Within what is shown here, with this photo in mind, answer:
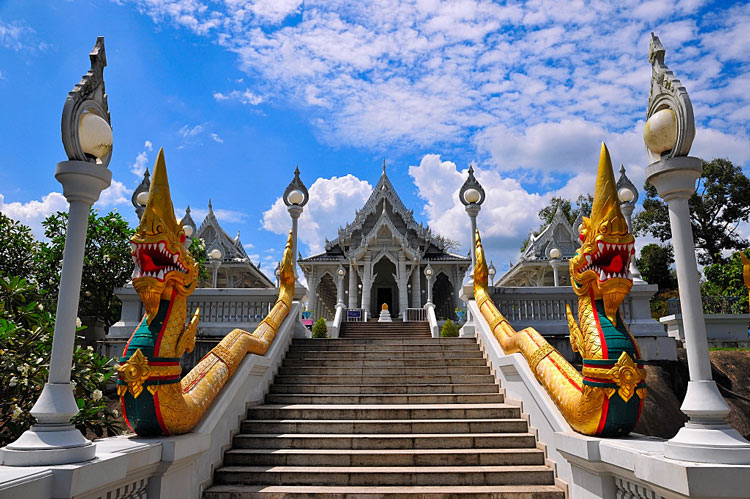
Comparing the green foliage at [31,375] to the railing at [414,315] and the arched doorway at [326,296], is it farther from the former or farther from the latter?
the arched doorway at [326,296]

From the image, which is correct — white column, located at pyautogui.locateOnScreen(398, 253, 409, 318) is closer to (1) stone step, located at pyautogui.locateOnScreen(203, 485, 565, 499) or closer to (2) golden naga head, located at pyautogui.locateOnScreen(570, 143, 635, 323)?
(1) stone step, located at pyautogui.locateOnScreen(203, 485, 565, 499)

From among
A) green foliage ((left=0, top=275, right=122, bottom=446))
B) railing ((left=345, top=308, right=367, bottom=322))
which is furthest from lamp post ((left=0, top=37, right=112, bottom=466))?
railing ((left=345, top=308, right=367, bottom=322))

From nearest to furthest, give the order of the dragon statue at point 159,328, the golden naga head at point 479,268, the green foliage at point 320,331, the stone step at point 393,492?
the dragon statue at point 159,328
the stone step at point 393,492
the golden naga head at point 479,268
the green foliage at point 320,331

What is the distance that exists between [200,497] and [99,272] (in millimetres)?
6635

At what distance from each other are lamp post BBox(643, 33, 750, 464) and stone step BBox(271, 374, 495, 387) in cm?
427

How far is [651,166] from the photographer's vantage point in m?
3.39

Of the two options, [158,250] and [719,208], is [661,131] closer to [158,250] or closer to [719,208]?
[158,250]

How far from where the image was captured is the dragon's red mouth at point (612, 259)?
3855 mm

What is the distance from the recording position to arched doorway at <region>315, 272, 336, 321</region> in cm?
2651

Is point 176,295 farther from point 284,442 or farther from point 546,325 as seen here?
point 546,325

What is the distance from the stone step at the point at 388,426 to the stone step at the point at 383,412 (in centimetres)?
20

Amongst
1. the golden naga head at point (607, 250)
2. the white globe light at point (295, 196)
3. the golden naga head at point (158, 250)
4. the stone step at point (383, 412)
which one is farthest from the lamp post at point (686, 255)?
the white globe light at point (295, 196)

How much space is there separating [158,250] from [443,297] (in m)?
24.8

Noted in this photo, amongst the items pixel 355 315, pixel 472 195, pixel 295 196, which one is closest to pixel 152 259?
pixel 295 196
